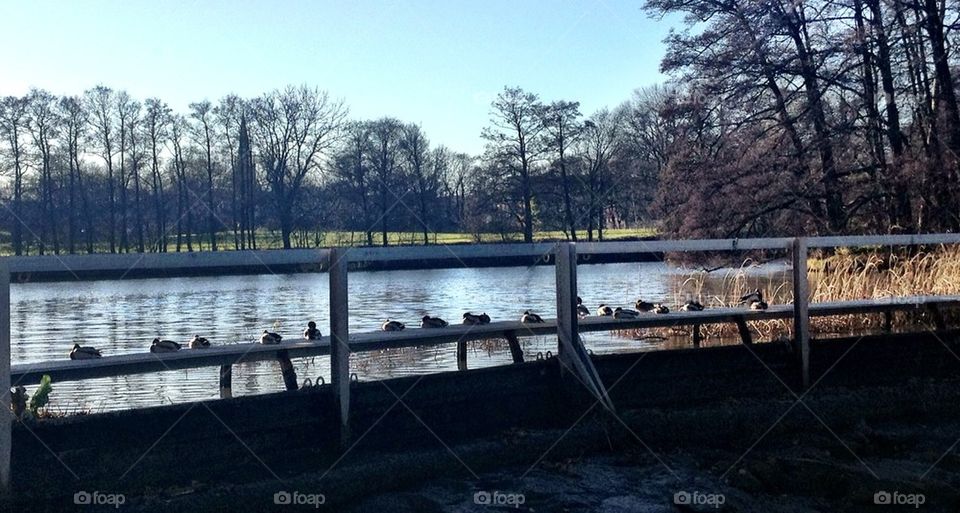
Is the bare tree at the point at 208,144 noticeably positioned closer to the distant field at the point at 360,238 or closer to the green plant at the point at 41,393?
the distant field at the point at 360,238

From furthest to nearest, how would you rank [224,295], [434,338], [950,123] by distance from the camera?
[224,295] < [950,123] < [434,338]

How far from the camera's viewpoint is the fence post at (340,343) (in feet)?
23.1

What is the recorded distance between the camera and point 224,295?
32625 mm

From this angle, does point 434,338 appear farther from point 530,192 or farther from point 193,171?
point 193,171

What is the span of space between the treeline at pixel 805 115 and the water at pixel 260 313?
2137 millimetres

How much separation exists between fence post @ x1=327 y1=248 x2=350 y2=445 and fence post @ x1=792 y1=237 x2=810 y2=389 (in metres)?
4.65

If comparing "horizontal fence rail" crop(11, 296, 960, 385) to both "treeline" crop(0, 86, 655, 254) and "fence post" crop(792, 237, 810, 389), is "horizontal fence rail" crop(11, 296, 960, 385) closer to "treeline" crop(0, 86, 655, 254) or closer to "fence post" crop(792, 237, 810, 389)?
"fence post" crop(792, 237, 810, 389)

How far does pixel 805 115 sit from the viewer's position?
69.7 ft

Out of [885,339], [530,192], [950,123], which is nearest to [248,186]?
[530,192]

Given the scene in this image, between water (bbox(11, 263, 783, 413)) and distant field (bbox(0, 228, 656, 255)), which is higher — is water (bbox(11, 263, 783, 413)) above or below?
below

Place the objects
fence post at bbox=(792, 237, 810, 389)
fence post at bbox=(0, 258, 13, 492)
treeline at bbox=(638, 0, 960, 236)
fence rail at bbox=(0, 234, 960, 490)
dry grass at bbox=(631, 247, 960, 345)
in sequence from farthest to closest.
A: 1. treeline at bbox=(638, 0, 960, 236)
2. dry grass at bbox=(631, 247, 960, 345)
3. fence post at bbox=(792, 237, 810, 389)
4. fence rail at bbox=(0, 234, 960, 490)
5. fence post at bbox=(0, 258, 13, 492)

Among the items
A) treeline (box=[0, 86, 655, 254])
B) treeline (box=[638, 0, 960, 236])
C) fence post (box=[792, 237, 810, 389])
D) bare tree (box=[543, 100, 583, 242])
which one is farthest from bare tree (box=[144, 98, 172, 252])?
fence post (box=[792, 237, 810, 389])

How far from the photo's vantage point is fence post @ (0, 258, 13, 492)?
5.69 meters

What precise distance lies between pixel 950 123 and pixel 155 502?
17780 millimetres
